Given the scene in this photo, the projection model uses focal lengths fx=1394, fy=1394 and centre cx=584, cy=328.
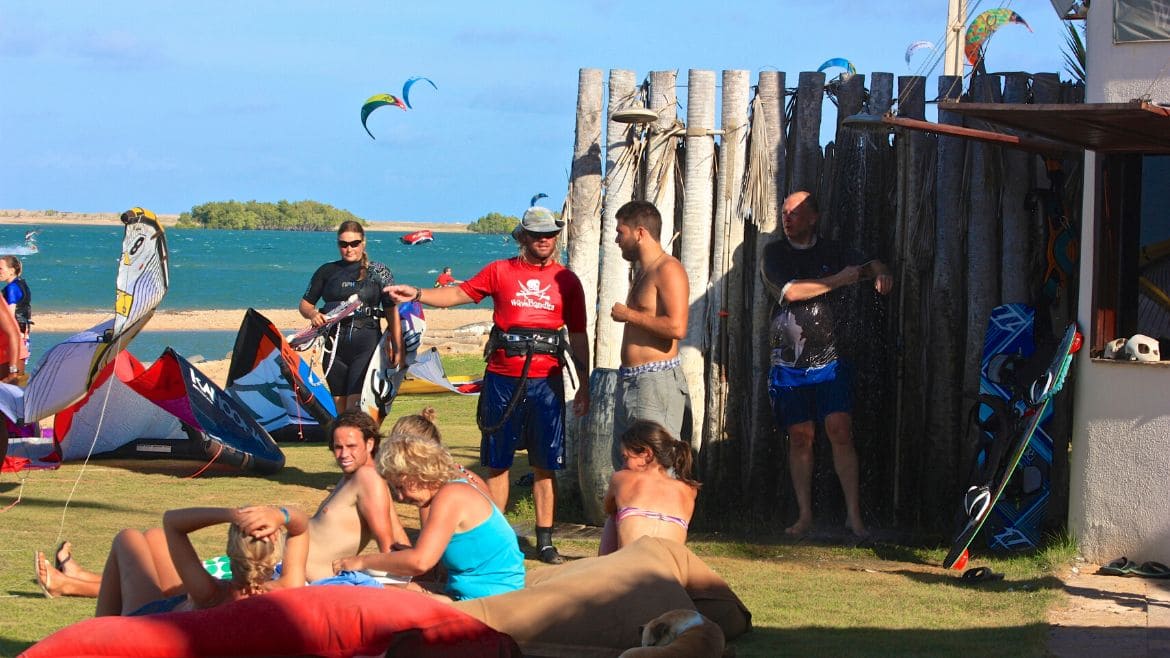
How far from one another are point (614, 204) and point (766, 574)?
2.54 meters

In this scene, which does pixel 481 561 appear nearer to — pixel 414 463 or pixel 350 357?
pixel 414 463

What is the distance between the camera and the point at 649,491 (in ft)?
18.8

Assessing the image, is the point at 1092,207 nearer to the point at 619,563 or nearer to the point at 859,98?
the point at 859,98

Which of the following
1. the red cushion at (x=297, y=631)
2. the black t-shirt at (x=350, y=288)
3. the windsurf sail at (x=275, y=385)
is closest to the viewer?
the red cushion at (x=297, y=631)

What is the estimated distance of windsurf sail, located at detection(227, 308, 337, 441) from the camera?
10.9 meters

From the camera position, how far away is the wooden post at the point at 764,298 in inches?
317

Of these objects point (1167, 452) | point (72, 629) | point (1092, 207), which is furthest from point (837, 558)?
point (72, 629)

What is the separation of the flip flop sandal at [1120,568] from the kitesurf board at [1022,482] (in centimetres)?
53

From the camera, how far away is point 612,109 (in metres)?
8.30

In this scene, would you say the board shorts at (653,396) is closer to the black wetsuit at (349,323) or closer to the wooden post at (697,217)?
the wooden post at (697,217)

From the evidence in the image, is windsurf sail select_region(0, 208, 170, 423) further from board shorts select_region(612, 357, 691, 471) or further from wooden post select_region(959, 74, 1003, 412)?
wooden post select_region(959, 74, 1003, 412)

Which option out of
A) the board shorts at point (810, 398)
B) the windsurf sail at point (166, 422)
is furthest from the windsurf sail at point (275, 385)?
the board shorts at point (810, 398)

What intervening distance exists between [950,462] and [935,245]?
48.2 inches

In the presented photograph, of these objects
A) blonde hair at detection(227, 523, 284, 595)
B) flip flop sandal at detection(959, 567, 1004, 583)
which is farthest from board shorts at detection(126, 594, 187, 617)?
flip flop sandal at detection(959, 567, 1004, 583)
